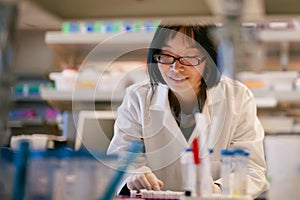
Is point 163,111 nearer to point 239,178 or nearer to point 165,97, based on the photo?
point 165,97

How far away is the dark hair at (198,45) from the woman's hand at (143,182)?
0.32m

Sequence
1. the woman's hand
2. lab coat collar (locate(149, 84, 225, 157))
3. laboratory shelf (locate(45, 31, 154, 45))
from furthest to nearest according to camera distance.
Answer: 1. laboratory shelf (locate(45, 31, 154, 45))
2. lab coat collar (locate(149, 84, 225, 157))
3. the woman's hand

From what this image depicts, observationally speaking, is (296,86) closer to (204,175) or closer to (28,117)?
(28,117)

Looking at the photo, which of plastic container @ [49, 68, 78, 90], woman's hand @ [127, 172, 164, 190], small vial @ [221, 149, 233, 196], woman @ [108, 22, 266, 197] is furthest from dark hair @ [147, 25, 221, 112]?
plastic container @ [49, 68, 78, 90]

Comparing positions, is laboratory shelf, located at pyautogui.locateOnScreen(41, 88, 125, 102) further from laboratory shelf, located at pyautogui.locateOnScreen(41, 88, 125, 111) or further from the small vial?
the small vial

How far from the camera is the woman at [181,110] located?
146 cm

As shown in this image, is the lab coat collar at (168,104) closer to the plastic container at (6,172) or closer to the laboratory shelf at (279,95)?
the plastic container at (6,172)

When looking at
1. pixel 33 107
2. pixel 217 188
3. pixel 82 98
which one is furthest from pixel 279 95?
pixel 217 188

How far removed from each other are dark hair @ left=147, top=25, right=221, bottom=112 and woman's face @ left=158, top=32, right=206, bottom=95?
0.02 meters

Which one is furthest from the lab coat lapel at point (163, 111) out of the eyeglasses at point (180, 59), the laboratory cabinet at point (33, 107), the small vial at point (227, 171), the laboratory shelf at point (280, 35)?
the laboratory cabinet at point (33, 107)

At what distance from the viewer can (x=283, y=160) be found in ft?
6.50

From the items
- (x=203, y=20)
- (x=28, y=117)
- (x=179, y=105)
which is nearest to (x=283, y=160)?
(x=179, y=105)

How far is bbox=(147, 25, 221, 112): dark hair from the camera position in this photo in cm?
149

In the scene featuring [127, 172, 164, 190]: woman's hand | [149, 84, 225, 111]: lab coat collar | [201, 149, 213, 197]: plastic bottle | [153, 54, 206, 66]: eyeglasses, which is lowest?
[127, 172, 164, 190]: woman's hand
